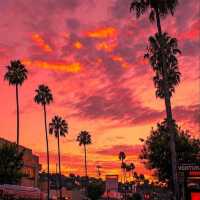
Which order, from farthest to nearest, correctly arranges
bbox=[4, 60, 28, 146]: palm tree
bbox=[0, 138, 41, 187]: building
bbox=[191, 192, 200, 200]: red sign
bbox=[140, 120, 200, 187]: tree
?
bbox=[0, 138, 41, 187]: building, bbox=[4, 60, 28, 146]: palm tree, bbox=[140, 120, 200, 187]: tree, bbox=[191, 192, 200, 200]: red sign

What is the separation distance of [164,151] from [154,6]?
22.7 metres

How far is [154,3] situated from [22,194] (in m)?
30.9

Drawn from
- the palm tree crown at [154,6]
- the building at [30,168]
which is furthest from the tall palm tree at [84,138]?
the palm tree crown at [154,6]

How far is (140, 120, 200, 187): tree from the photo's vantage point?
5881 centimetres

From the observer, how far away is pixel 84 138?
148 metres

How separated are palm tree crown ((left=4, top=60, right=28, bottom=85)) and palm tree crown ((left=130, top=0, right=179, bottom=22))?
4253 cm

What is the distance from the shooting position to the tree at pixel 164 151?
2315 inches

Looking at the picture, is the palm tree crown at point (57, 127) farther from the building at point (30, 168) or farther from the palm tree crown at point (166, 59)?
the palm tree crown at point (166, 59)

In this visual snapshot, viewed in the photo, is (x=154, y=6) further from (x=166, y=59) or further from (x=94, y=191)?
(x=94, y=191)

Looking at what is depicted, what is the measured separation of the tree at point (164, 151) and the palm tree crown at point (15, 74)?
98.5 ft

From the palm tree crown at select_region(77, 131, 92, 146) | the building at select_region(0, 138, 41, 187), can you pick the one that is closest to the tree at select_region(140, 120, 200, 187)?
the building at select_region(0, 138, 41, 187)

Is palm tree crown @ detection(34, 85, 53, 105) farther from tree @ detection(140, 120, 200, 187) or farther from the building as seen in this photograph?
tree @ detection(140, 120, 200, 187)

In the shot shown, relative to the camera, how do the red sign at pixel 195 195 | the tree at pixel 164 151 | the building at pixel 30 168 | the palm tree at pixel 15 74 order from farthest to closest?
the building at pixel 30 168 → the palm tree at pixel 15 74 → the tree at pixel 164 151 → the red sign at pixel 195 195

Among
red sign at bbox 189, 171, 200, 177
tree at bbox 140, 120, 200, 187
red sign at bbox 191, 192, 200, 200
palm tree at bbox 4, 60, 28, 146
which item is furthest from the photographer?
palm tree at bbox 4, 60, 28, 146
